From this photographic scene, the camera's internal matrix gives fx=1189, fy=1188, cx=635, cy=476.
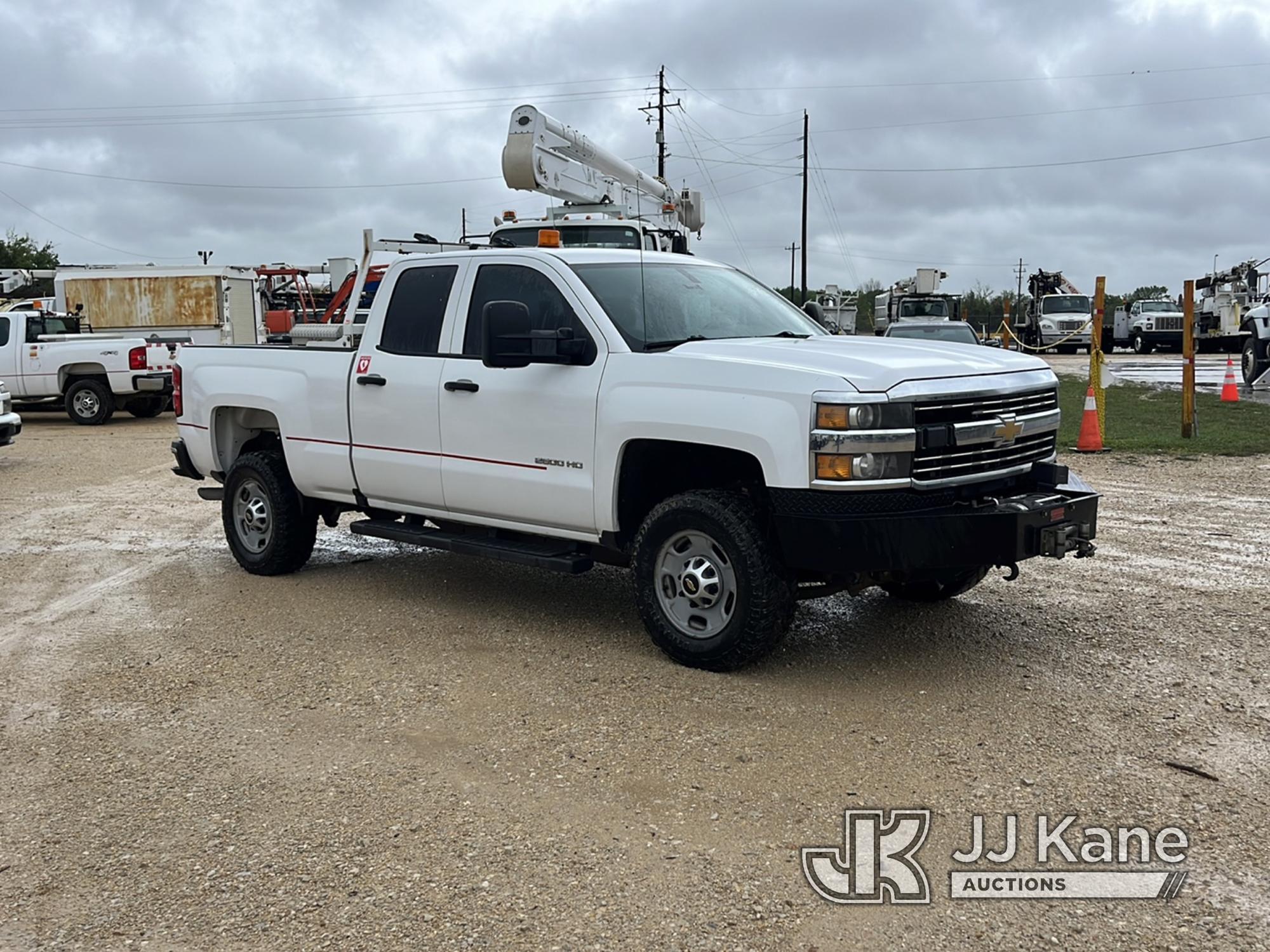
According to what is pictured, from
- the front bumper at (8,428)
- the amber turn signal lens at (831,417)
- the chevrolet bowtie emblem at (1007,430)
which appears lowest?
the front bumper at (8,428)

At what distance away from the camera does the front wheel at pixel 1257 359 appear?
21.7 m

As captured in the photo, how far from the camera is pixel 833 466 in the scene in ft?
16.1

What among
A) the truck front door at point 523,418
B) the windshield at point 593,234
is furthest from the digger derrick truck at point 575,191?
the truck front door at point 523,418

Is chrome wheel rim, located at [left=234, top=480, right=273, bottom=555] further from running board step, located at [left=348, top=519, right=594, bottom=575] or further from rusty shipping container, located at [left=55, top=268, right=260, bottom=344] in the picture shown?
rusty shipping container, located at [left=55, top=268, right=260, bottom=344]

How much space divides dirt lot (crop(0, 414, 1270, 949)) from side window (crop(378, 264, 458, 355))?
4.97 ft

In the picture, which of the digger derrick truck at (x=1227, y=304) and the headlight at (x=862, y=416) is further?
the digger derrick truck at (x=1227, y=304)

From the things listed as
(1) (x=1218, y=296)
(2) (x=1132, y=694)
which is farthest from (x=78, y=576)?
(1) (x=1218, y=296)

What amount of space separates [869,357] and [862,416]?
47 centimetres

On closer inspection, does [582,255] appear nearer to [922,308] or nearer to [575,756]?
[575,756]

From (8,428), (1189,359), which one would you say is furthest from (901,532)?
(8,428)

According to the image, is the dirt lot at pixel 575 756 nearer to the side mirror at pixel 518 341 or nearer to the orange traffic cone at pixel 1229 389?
the side mirror at pixel 518 341

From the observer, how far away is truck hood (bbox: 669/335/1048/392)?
16.4ft

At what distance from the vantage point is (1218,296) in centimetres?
3659

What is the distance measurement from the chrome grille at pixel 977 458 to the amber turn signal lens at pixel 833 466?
1.02 ft
